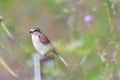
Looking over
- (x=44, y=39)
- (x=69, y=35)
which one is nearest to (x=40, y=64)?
(x=44, y=39)

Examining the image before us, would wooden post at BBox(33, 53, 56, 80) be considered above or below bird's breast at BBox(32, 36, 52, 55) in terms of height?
below

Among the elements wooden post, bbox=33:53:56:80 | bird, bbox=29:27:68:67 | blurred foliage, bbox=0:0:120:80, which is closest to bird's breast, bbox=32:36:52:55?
bird, bbox=29:27:68:67

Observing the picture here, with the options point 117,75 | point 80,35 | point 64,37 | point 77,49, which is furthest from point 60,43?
point 64,37

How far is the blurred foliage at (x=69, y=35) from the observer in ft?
20.5

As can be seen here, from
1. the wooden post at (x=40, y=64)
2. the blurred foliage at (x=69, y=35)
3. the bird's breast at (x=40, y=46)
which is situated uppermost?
the blurred foliage at (x=69, y=35)

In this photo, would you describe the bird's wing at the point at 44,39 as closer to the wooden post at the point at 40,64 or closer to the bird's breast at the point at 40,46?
the bird's breast at the point at 40,46

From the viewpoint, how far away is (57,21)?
9.08 meters

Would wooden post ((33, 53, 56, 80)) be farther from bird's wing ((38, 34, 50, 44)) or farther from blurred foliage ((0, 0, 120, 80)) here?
bird's wing ((38, 34, 50, 44))

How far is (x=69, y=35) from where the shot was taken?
854 centimetres

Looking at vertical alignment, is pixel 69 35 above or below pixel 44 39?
above

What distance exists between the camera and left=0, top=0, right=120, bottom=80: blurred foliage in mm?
Result: 6246

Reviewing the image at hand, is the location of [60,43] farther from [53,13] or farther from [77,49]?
[53,13]

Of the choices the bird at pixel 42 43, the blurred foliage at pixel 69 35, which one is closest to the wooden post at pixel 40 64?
the blurred foliage at pixel 69 35

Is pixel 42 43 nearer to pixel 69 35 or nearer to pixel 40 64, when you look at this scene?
pixel 40 64
